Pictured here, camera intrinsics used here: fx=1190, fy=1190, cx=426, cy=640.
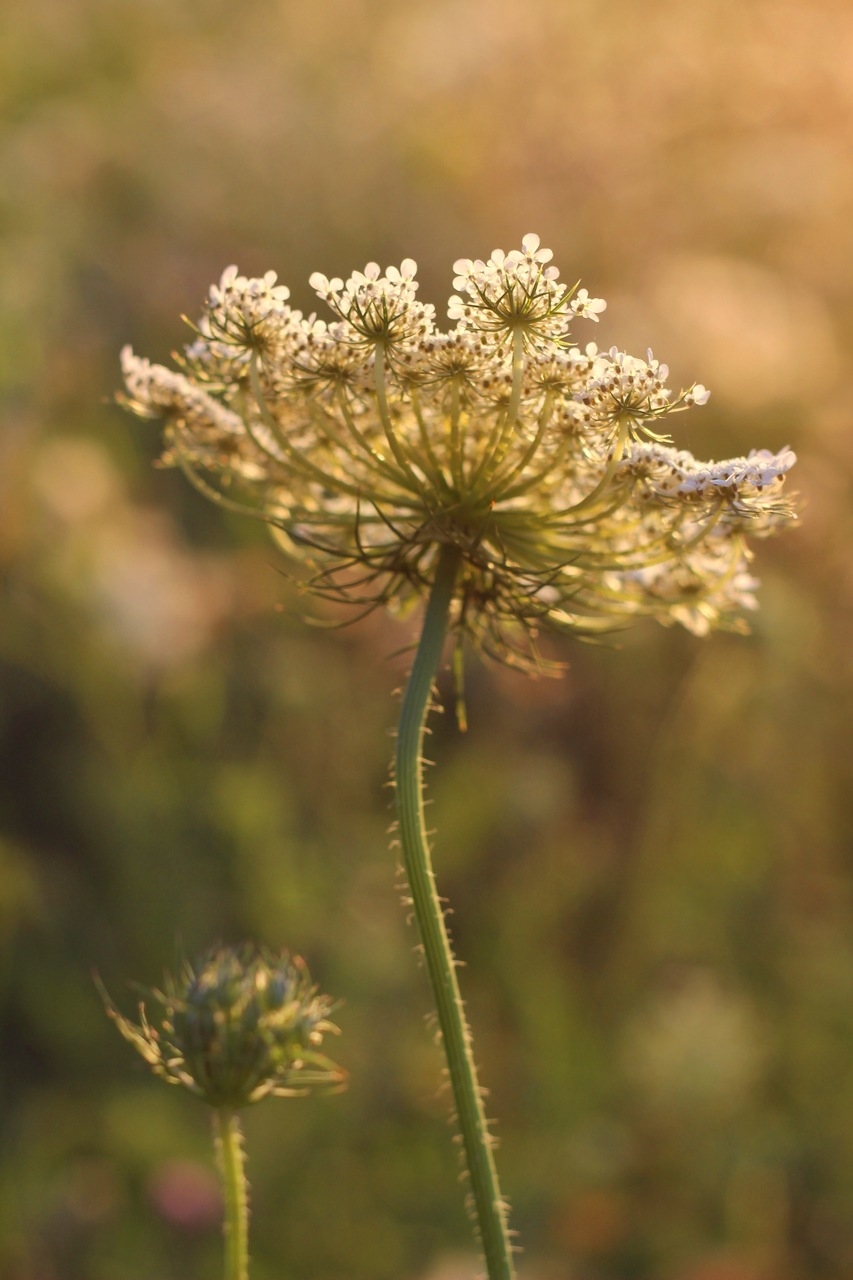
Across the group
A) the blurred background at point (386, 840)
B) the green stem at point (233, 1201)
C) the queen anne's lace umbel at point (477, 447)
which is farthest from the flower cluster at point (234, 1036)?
the blurred background at point (386, 840)

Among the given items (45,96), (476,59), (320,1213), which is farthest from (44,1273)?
(45,96)

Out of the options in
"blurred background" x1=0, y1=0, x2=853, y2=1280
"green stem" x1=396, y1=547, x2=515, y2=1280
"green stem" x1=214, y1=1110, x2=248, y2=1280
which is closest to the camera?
"green stem" x1=396, y1=547, x2=515, y2=1280

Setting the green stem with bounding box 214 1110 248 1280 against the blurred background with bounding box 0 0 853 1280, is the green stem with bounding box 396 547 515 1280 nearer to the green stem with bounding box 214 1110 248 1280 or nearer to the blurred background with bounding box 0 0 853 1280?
the green stem with bounding box 214 1110 248 1280

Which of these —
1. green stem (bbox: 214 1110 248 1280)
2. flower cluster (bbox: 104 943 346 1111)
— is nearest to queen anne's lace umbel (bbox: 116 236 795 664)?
flower cluster (bbox: 104 943 346 1111)

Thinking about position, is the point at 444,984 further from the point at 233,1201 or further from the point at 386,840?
the point at 386,840

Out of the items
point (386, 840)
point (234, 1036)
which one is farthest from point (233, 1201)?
point (386, 840)

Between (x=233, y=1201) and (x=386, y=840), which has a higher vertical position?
(x=386, y=840)

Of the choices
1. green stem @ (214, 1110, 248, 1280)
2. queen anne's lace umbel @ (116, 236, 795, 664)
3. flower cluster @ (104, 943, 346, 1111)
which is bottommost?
green stem @ (214, 1110, 248, 1280)

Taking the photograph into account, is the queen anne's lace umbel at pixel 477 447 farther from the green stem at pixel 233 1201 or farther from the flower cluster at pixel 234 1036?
the green stem at pixel 233 1201
